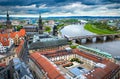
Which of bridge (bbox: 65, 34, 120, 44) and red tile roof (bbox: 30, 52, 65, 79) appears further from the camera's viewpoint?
bridge (bbox: 65, 34, 120, 44)

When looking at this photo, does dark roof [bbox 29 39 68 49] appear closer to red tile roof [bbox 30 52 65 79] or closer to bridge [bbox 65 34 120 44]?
red tile roof [bbox 30 52 65 79]

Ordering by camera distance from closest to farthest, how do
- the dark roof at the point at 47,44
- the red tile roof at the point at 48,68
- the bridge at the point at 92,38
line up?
the red tile roof at the point at 48,68, the dark roof at the point at 47,44, the bridge at the point at 92,38

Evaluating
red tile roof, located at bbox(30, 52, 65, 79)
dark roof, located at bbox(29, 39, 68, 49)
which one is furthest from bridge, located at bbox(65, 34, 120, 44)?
red tile roof, located at bbox(30, 52, 65, 79)

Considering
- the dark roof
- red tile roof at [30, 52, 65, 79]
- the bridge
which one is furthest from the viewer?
the bridge

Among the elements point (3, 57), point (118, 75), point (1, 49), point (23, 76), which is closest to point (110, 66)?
point (118, 75)

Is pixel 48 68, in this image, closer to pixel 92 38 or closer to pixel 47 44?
pixel 47 44

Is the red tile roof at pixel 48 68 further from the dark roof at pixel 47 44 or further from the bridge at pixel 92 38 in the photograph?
the bridge at pixel 92 38

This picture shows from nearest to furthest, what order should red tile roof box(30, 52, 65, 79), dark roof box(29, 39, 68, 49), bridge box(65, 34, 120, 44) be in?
1. red tile roof box(30, 52, 65, 79)
2. dark roof box(29, 39, 68, 49)
3. bridge box(65, 34, 120, 44)

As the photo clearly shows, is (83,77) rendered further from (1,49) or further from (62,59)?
(1,49)

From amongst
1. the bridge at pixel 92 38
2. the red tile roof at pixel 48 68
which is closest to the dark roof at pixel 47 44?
the red tile roof at pixel 48 68

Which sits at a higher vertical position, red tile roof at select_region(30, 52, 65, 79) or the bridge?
red tile roof at select_region(30, 52, 65, 79)

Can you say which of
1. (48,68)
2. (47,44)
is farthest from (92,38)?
(48,68)
